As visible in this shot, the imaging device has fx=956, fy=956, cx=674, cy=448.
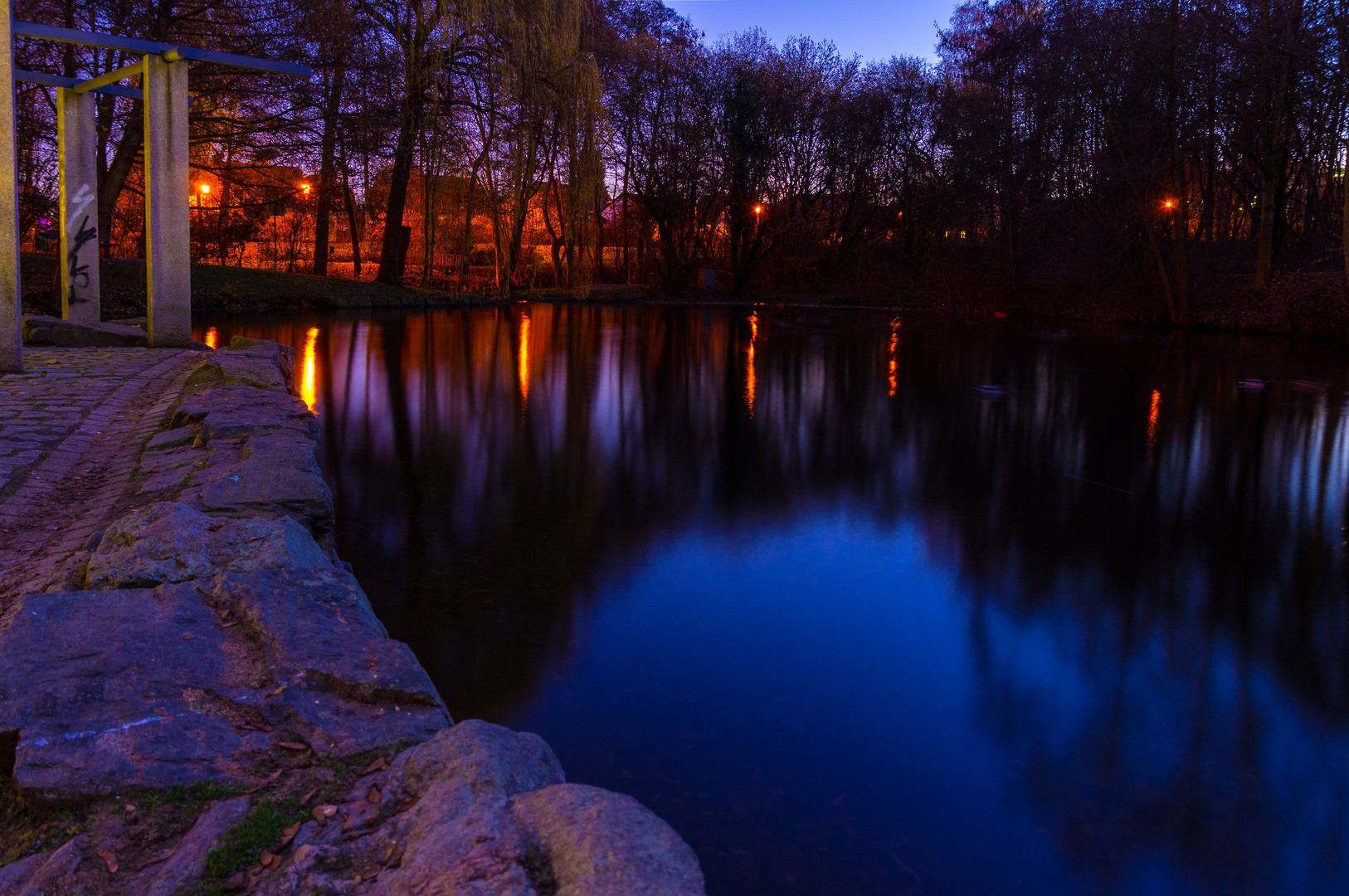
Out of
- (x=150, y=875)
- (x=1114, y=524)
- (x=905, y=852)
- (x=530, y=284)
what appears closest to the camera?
(x=150, y=875)

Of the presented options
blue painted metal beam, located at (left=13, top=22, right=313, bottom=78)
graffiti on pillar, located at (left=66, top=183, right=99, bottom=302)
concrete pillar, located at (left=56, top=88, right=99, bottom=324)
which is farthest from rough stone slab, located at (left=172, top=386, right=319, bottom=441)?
graffiti on pillar, located at (left=66, top=183, right=99, bottom=302)

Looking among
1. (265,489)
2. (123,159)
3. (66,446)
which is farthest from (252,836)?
(123,159)

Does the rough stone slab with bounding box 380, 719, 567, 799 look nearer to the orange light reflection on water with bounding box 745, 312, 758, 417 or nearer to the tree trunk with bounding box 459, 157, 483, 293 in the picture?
the orange light reflection on water with bounding box 745, 312, 758, 417

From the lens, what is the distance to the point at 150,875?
5.45ft

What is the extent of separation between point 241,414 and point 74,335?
6364 millimetres

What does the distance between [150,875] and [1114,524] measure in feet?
18.3

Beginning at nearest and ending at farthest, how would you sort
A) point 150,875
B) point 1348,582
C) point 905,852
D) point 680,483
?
point 150,875 → point 905,852 → point 1348,582 → point 680,483

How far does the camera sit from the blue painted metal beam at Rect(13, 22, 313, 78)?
9.03m

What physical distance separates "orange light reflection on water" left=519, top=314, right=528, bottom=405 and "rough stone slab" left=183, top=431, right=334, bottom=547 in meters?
5.65

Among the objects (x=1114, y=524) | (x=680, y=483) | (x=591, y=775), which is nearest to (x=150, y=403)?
(x=680, y=483)

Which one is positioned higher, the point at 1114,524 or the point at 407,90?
the point at 407,90

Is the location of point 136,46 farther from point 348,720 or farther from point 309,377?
point 348,720

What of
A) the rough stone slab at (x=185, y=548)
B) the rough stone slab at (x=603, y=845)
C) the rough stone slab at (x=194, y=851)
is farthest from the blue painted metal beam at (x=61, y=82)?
the rough stone slab at (x=603, y=845)

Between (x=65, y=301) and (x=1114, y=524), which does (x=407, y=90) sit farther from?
(x=1114, y=524)
